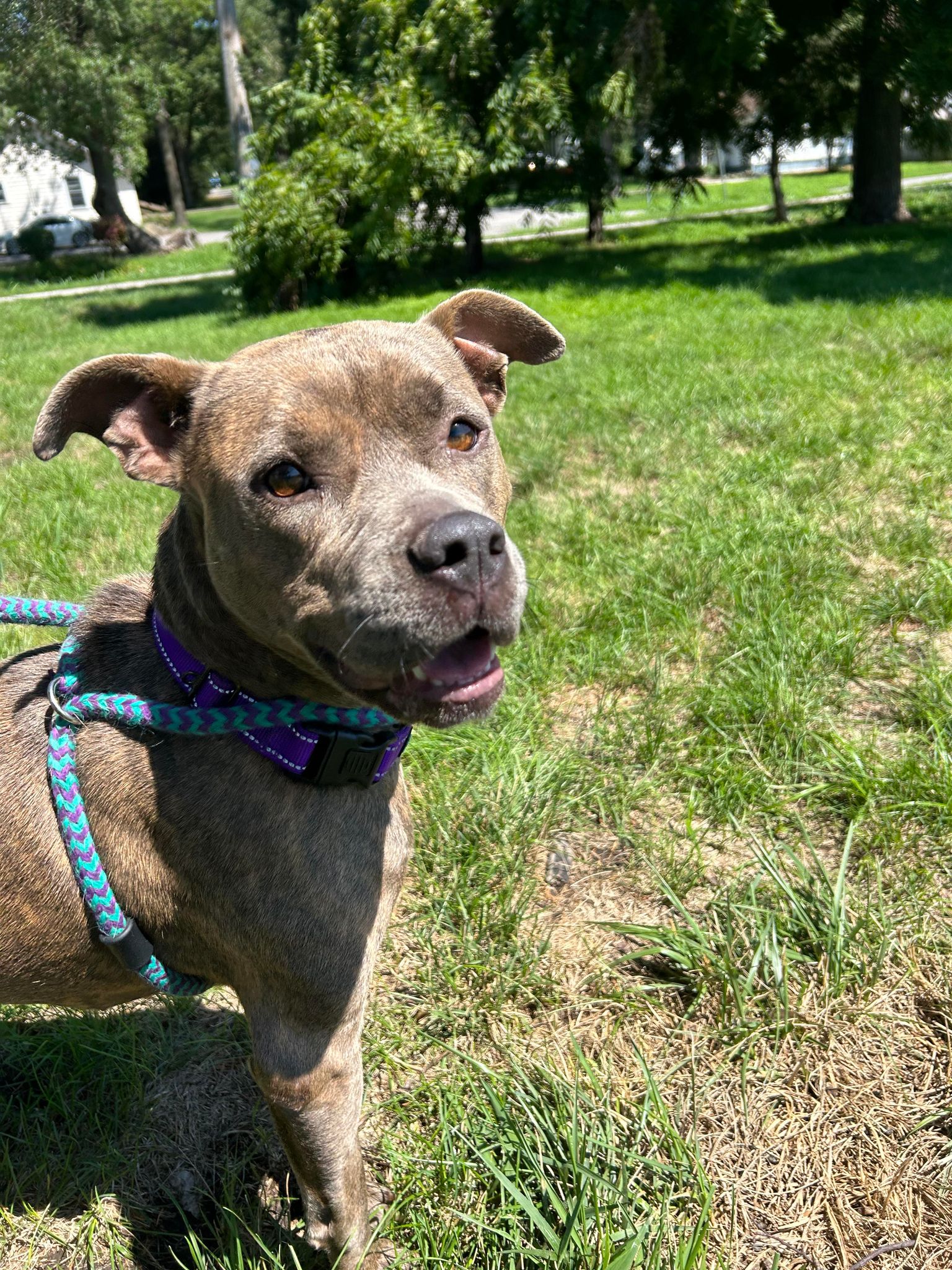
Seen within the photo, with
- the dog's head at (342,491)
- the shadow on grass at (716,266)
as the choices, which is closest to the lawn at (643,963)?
the dog's head at (342,491)

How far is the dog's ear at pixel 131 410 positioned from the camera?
1967 millimetres

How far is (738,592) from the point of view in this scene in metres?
4.11

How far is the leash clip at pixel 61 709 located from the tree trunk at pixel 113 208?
29.7 metres

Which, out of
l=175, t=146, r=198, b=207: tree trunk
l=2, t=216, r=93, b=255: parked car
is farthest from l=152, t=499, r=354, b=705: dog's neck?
l=175, t=146, r=198, b=207: tree trunk

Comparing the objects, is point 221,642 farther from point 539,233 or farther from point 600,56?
point 539,233

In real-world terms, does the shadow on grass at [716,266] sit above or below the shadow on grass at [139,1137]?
above

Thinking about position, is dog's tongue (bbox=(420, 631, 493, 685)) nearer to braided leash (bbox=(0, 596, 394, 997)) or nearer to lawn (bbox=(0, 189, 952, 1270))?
braided leash (bbox=(0, 596, 394, 997))

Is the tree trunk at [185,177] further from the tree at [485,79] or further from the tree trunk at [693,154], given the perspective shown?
the tree at [485,79]

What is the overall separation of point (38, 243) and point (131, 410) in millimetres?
29670

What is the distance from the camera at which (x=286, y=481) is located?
1.87 meters

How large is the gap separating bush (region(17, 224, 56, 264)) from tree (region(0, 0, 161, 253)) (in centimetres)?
255

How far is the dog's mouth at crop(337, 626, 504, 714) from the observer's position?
1.74 metres

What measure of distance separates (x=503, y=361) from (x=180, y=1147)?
221 cm

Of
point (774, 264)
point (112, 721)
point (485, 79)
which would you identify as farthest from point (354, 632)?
point (485, 79)
